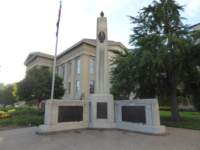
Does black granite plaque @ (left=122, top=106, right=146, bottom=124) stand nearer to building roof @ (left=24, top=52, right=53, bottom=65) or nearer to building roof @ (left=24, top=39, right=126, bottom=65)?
building roof @ (left=24, top=39, right=126, bottom=65)

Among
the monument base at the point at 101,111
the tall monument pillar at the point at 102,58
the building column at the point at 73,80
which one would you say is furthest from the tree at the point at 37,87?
the monument base at the point at 101,111

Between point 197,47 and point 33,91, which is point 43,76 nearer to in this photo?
point 33,91

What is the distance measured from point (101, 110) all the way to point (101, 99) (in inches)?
27.5

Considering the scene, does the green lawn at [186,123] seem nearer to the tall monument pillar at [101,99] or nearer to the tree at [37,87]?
the tall monument pillar at [101,99]

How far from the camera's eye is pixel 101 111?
1179cm

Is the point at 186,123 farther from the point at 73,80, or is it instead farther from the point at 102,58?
the point at 73,80

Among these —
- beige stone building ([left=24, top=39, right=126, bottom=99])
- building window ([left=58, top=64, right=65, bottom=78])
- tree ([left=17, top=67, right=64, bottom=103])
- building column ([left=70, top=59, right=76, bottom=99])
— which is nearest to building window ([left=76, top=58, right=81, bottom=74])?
beige stone building ([left=24, top=39, right=126, bottom=99])

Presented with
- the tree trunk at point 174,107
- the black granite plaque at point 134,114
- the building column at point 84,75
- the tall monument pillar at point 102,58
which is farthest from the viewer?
the building column at point 84,75

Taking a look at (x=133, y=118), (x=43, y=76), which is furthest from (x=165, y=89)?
(x=43, y=76)

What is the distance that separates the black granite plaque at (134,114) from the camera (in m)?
10.5

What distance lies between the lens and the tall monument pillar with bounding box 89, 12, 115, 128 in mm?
11672

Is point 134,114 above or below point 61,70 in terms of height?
below

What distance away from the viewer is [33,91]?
82.9 ft

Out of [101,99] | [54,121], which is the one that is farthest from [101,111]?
[54,121]
